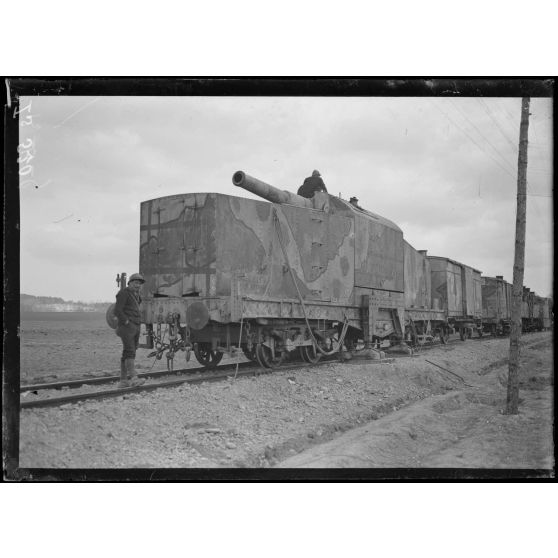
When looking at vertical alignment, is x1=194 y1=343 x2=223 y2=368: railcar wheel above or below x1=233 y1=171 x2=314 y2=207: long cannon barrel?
below

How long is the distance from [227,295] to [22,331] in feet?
13.7

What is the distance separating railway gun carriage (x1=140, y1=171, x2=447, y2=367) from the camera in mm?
9156

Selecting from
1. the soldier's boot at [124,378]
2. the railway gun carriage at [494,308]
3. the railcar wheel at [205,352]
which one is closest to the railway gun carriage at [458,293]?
the railway gun carriage at [494,308]

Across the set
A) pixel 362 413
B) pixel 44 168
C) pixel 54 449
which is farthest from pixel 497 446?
pixel 44 168

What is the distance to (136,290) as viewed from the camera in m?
7.86

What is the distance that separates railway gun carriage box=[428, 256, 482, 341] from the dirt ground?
10.2 m

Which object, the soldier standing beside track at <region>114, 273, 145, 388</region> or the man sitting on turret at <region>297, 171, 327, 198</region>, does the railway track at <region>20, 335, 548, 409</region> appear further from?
the man sitting on turret at <region>297, 171, 327, 198</region>

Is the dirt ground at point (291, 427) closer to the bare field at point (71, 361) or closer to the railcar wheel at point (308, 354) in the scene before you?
the bare field at point (71, 361)

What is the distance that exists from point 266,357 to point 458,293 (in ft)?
43.2

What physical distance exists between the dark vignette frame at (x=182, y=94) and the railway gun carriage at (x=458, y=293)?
45.7 ft

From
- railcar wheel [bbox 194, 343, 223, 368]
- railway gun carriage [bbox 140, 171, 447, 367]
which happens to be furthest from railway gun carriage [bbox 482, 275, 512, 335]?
railcar wheel [bbox 194, 343, 223, 368]

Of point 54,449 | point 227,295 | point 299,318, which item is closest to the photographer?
point 54,449

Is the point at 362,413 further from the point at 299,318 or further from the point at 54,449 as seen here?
the point at 54,449

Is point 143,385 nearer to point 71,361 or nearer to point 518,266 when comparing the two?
point 518,266
